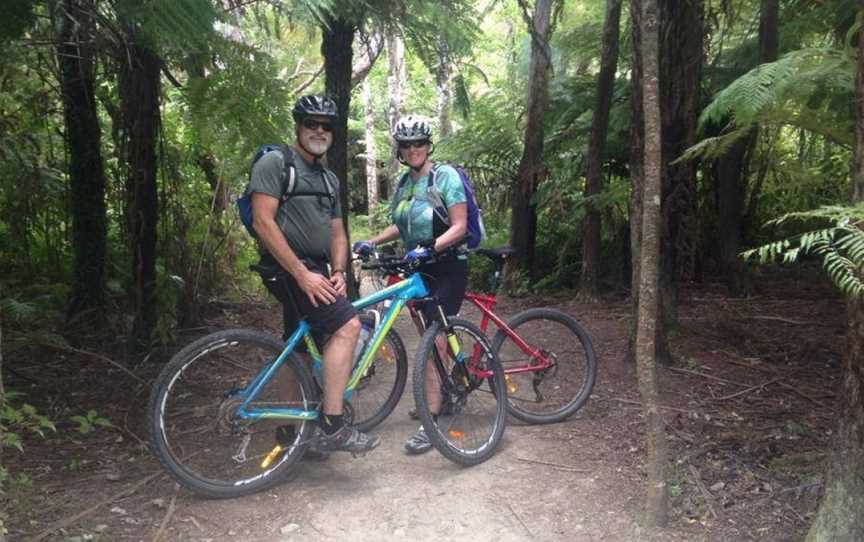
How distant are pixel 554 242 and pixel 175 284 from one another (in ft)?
18.7

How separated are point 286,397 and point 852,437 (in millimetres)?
2928

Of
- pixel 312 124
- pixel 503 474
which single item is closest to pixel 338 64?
pixel 312 124

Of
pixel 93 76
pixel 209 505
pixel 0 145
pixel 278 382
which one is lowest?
pixel 209 505

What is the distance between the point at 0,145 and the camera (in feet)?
20.3

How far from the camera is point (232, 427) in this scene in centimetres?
379

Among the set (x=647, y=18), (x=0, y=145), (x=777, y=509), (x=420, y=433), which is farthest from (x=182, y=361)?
(x=0, y=145)

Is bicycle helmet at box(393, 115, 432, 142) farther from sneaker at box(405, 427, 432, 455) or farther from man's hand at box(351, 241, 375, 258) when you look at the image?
sneaker at box(405, 427, 432, 455)

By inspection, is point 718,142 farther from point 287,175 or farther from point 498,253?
point 287,175

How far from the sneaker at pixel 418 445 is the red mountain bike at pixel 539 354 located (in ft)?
2.32

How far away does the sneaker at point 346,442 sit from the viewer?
13.1 feet

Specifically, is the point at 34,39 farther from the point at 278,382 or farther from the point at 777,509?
the point at 777,509

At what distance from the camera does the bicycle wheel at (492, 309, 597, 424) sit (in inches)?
192

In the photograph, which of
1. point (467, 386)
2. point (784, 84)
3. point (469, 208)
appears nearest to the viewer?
point (784, 84)

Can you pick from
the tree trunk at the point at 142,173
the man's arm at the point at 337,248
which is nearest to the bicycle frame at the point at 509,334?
the man's arm at the point at 337,248
